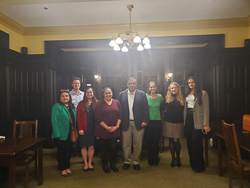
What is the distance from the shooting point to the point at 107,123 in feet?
9.78

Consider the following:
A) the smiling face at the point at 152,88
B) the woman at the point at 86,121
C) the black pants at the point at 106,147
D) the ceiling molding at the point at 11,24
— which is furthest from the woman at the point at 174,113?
the ceiling molding at the point at 11,24

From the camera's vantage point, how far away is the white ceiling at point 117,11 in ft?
11.9

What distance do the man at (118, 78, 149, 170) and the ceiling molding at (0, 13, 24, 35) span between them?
3.39 metres

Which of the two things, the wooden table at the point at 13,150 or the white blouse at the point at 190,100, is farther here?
the white blouse at the point at 190,100

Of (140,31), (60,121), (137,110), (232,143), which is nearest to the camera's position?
(232,143)

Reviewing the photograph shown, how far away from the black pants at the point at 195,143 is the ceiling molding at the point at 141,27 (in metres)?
2.61

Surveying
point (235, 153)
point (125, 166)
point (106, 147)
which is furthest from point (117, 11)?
point (235, 153)

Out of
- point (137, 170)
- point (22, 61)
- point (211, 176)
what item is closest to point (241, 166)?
point (211, 176)

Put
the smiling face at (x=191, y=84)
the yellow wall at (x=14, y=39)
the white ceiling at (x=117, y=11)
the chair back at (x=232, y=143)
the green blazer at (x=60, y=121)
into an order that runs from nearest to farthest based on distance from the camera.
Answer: the chair back at (x=232, y=143) → the green blazer at (x=60, y=121) → the smiling face at (x=191, y=84) → the white ceiling at (x=117, y=11) → the yellow wall at (x=14, y=39)

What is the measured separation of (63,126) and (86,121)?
379 millimetres

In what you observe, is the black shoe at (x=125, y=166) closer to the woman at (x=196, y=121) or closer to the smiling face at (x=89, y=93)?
the woman at (x=196, y=121)

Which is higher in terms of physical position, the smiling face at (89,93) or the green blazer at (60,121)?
the smiling face at (89,93)

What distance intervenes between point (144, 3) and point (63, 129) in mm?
2886

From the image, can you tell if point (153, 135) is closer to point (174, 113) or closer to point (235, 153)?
point (174, 113)
